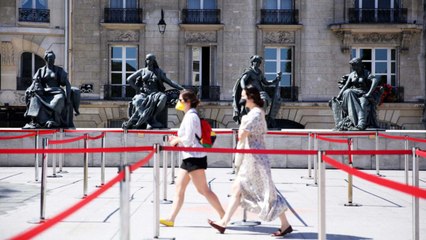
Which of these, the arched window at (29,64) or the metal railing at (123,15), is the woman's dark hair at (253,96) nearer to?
the metal railing at (123,15)

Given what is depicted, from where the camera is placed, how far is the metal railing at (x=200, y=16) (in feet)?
99.6

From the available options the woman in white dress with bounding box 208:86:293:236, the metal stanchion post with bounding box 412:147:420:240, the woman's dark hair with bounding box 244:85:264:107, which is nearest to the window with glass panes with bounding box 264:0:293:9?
the woman's dark hair with bounding box 244:85:264:107

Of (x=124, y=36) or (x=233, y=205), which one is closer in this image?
(x=233, y=205)

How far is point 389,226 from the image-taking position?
8.27 metres

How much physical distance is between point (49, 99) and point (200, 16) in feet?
49.2

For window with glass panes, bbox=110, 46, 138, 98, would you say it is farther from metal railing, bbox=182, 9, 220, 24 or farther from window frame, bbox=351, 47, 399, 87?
window frame, bbox=351, 47, 399, 87

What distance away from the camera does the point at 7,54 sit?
3052cm

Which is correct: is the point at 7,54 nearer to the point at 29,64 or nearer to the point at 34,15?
the point at 29,64

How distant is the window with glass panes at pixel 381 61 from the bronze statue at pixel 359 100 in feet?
44.9

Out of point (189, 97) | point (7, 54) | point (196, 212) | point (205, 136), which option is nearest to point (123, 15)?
point (7, 54)

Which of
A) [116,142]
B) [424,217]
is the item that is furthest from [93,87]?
[424,217]

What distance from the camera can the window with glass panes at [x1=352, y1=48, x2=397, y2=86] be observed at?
30625mm

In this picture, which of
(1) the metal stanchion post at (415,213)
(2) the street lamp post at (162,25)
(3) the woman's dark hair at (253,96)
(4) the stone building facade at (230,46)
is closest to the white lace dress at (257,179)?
(3) the woman's dark hair at (253,96)

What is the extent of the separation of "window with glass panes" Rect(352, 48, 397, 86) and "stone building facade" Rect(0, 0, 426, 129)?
0.16ft
